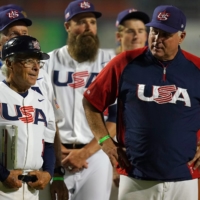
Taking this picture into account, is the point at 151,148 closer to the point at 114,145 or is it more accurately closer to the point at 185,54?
the point at 114,145

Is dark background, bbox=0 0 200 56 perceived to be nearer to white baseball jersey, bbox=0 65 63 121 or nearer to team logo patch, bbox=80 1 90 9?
team logo patch, bbox=80 1 90 9

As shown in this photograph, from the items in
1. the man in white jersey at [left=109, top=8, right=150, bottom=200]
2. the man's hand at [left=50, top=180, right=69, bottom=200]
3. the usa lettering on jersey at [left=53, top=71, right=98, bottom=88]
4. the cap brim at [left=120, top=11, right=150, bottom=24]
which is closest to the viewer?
the man's hand at [left=50, top=180, right=69, bottom=200]

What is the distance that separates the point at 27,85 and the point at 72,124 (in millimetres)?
1044

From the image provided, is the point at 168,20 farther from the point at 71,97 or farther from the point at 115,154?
the point at 71,97

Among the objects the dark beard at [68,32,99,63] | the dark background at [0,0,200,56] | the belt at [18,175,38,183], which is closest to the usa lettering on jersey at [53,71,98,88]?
the dark beard at [68,32,99,63]

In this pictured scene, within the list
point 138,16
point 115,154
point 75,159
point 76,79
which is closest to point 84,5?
point 76,79

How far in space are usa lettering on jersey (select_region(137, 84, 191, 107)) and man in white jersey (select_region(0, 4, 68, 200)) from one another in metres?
0.74

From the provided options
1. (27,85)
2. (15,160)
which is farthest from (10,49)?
(15,160)

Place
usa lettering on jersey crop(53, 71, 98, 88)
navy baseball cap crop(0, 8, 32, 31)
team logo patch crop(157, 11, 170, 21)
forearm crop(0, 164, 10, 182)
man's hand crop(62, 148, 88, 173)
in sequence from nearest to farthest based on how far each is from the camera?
1. forearm crop(0, 164, 10, 182)
2. team logo patch crop(157, 11, 170, 21)
3. navy baseball cap crop(0, 8, 32, 31)
4. man's hand crop(62, 148, 88, 173)
5. usa lettering on jersey crop(53, 71, 98, 88)

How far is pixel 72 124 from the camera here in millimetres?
4809

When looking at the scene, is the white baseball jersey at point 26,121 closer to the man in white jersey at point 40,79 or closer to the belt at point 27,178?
the belt at point 27,178

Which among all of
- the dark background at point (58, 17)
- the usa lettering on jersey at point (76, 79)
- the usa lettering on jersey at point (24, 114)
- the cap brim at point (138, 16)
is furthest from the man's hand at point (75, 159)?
the dark background at point (58, 17)

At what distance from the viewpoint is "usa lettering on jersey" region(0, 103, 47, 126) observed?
3707 millimetres

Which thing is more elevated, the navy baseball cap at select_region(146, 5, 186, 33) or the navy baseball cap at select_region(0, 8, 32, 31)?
the navy baseball cap at select_region(146, 5, 186, 33)
